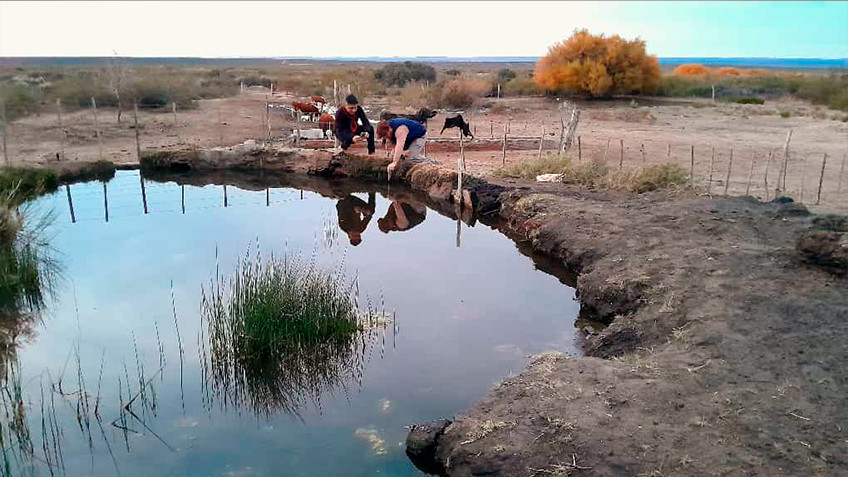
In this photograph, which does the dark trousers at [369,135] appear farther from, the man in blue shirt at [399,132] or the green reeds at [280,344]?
the green reeds at [280,344]

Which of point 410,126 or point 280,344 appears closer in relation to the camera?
point 280,344

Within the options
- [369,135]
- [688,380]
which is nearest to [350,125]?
[369,135]

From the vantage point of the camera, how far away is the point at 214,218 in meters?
10.6

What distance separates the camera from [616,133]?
1934 cm

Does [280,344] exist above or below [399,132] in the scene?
below

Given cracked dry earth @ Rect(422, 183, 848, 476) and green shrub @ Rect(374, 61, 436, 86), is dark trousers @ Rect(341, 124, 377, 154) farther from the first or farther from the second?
green shrub @ Rect(374, 61, 436, 86)

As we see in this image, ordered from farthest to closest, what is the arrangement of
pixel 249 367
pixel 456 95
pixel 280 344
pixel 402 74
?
1. pixel 402 74
2. pixel 456 95
3. pixel 280 344
4. pixel 249 367

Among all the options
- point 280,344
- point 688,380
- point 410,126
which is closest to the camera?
point 688,380

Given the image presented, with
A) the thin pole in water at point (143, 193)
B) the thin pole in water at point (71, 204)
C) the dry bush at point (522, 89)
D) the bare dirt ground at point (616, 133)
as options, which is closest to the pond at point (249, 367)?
the thin pole in water at point (71, 204)

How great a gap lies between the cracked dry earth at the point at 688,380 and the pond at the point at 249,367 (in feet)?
2.13

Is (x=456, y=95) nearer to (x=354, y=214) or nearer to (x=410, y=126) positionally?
(x=410, y=126)

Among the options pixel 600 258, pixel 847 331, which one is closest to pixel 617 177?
pixel 600 258

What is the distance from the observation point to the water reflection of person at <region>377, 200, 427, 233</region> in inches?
417

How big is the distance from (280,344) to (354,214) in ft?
18.7
